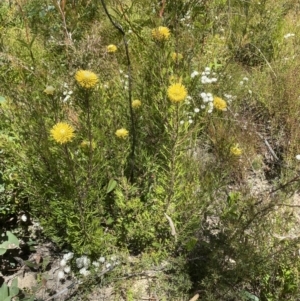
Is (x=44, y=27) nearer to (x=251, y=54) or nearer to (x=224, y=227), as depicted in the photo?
(x=251, y=54)

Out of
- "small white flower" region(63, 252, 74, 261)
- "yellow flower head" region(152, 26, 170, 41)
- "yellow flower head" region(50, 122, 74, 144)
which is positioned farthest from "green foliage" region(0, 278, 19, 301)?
"yellow flower head" region(152, 26, 170, 41)

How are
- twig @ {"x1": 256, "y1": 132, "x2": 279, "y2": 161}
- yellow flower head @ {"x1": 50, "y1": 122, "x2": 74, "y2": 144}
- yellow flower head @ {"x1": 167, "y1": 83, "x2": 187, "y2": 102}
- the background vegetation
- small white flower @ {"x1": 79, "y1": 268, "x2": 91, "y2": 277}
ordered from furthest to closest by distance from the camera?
1. twig @ {"x1": 256, "y1": 132, "x2": 279, "y2": 161}
2. small white flower @ {"x1": 79, "y1": 268, "x2": 91, "y2": 277}
3. the background vegetation
4. yellow flower head @ {"x1": 167, "y1": 83, "x2": 187, "y2": 102}
5. yellow flower head @ {"x1": 50, "y1": 122, "x2": 74, "y2": 144}

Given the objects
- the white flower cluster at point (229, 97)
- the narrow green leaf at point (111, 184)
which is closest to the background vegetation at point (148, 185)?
the narrow green leaf at point (111, 184)

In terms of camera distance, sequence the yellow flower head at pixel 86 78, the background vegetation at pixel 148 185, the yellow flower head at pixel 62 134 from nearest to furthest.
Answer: the yellow flower head at pixel 86 78
the yellow flower head at pixel 62 134
the background vegetation at pixel 148 185

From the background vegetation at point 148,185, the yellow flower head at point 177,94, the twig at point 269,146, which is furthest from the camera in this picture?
the twig at point 269,146

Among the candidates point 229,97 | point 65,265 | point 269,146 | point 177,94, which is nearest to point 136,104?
point 177,94

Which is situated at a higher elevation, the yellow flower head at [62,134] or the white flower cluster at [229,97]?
the yellow flower head at [62,134]

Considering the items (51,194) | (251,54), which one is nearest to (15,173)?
(51,194)

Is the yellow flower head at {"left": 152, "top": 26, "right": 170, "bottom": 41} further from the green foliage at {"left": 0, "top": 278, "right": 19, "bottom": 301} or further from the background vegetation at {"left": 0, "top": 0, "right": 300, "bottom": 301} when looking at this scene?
the green foliage at {"left": 0, "top": 278, "right": 19, "bottom": 301}

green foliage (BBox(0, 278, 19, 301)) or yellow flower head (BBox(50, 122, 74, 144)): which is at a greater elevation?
yellow flower head (BBox(50, 122, 74, 144))

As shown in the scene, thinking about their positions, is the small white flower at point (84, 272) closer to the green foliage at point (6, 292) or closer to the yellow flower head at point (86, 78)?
the green foliage at point (6, 292)

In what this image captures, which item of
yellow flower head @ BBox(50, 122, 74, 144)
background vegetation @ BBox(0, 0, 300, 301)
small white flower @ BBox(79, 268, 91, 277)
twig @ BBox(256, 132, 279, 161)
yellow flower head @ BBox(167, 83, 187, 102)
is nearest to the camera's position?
yellow flower head @ BBox(50, 122, 74, 144)

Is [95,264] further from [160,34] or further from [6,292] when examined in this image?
[160,34]

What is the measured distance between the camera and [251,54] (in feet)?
10.8
